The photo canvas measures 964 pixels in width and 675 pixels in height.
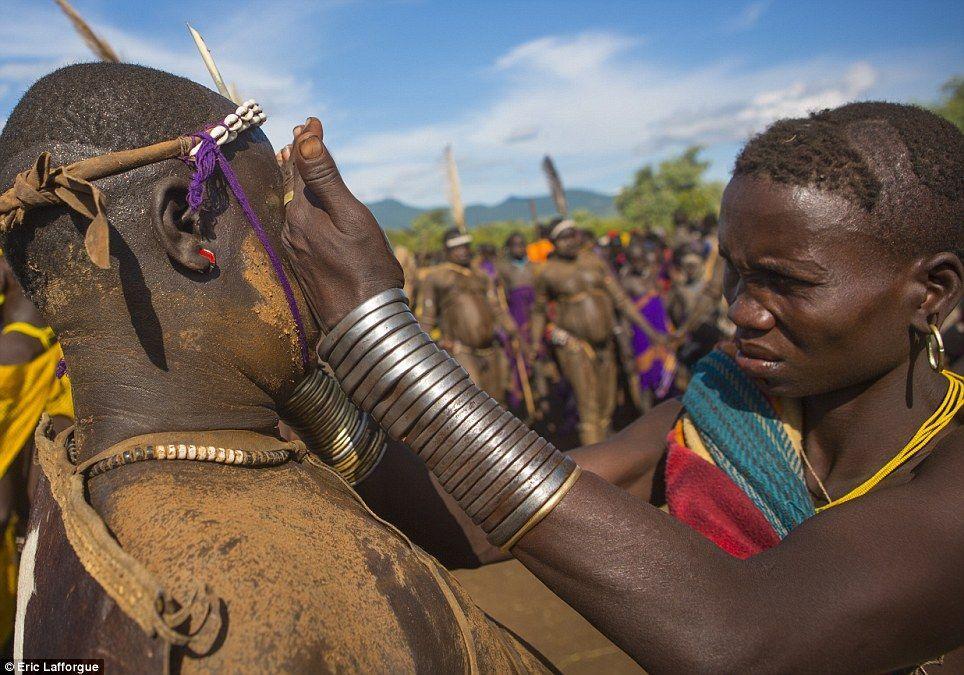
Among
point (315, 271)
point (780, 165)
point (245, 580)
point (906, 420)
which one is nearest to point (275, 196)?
point (315, 271)

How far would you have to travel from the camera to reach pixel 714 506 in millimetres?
1914

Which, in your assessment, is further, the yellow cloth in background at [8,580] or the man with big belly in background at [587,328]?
the man with big belly in background at [587,328]

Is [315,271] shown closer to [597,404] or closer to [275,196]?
[275,196]

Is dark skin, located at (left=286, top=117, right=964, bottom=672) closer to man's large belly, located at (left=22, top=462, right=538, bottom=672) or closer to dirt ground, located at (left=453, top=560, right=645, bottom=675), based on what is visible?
man's large belly, located at (left=22, top=462, right=538, bottom=672)

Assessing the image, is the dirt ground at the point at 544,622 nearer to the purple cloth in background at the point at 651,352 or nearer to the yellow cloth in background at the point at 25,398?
the yellow cloth in background at the point at 25,398

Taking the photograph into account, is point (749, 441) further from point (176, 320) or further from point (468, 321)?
point (468, 321)

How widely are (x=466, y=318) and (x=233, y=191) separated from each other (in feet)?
24.8

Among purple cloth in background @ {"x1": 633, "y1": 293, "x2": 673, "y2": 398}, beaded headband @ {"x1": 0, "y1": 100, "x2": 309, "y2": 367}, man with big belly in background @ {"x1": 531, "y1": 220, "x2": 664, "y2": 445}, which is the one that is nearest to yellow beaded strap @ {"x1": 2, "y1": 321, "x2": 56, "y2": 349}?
beaded headband @ {"x1": 0, "y1": 100, "x2": 309, "y2": 367}

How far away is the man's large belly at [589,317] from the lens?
9000mm

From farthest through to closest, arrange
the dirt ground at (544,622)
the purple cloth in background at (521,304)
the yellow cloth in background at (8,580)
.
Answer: the purple cloth in background at (521,304) → the dirt ground at (544,622) → the yellow cloth in background at (8,580)

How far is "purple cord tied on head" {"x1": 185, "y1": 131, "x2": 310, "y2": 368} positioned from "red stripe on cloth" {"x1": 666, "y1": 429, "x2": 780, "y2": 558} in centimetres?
109

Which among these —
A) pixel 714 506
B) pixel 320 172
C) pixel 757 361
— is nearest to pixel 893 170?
pixel 757 361

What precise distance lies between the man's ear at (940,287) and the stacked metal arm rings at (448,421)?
1010 mm

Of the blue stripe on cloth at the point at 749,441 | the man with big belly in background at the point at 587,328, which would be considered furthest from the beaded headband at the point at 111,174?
the man with big belly in background at the point at 587,328
